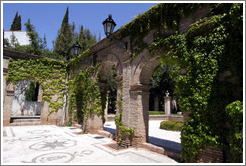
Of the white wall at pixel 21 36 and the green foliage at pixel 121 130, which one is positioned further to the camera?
the white wall at pixel 21 36

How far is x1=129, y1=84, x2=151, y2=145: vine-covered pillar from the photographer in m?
6.09

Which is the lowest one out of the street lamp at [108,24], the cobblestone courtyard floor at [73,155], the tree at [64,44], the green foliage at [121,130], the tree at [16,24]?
the cobblestone courtyard floor at [73,155]

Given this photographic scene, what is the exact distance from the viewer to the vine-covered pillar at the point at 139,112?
609 centimetres

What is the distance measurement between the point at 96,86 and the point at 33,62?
6104mm

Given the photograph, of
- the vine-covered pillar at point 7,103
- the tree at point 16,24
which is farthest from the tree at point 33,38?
the vine-covered pillar at point 7,103

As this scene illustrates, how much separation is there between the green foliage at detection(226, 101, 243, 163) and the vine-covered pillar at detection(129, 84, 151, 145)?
313 cm

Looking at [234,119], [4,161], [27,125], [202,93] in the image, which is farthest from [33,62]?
[234,119]

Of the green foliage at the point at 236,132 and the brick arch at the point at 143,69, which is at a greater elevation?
the brick arch at the point at 143,69

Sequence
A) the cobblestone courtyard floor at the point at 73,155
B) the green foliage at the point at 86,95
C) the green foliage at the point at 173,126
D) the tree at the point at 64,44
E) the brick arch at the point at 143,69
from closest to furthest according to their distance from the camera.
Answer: the cobblestone courtyard floor at the point at 73,155
the brick arch at the point at 143,69
the green foliage at the point at 86,95
the green foliage at the point at 173,126
the tree at the point at 64,44

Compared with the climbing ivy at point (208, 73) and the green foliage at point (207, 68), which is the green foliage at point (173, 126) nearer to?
the climbing ivy at point (208, 73)

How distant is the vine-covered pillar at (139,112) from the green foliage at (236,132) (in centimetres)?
313

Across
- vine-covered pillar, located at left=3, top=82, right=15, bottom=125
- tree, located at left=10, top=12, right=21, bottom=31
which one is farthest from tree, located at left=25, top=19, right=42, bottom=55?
vine-covered pillar, located at left=3, top=82, right=15, bottom=125

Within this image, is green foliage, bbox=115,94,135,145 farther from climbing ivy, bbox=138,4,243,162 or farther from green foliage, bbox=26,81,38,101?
green foliage, bbox=26,81,38,101

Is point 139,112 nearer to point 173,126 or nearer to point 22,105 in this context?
point 173,126
